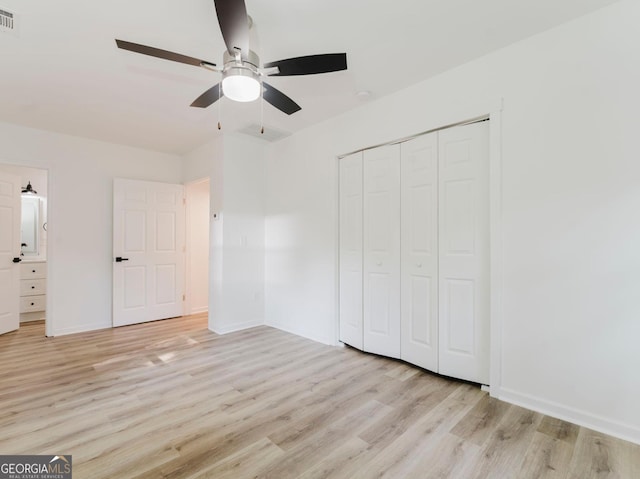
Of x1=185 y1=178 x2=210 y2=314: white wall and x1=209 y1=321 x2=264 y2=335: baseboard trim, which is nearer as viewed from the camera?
x1=209 y1=321 x2=264 y2=335: baseboard trim

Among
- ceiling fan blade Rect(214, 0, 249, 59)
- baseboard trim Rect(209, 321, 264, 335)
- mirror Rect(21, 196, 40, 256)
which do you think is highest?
ceiling fan blade Rect(214, 0, 249, 59)

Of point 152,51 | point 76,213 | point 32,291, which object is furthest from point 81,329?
point 152,51

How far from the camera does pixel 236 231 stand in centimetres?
421

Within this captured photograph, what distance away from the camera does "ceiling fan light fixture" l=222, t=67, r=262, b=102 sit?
1.86 metres

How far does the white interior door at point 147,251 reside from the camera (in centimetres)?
446

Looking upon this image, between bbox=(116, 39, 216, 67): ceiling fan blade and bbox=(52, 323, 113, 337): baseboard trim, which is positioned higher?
bbox=(116, 39, 216, 67): ceiling fan blade

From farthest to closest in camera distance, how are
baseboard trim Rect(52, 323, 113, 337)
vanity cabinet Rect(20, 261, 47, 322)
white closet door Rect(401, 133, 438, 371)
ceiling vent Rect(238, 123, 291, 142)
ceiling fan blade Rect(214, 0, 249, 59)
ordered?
1. vanity cabinet Rect(20, 261, 47, 322)
2. baseboard trim Rect(52, 323, 113, 337)
3. ceiling vent Rect(238, 123, 291, 142)
4. white closet door Rect(401, 133, 438, 371)
5. ceiling fan blade Rect(214, 0, 249, 59)

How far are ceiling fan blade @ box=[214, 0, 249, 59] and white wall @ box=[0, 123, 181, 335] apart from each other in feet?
12.1

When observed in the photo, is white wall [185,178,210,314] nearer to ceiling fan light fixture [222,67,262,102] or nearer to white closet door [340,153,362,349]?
white closet door [340,153,362,349]

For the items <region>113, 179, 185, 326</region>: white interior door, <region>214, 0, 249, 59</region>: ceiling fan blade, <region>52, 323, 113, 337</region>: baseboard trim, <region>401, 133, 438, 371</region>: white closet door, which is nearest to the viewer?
<region>214, 0, 249, 59</region>: ceiling fan blade

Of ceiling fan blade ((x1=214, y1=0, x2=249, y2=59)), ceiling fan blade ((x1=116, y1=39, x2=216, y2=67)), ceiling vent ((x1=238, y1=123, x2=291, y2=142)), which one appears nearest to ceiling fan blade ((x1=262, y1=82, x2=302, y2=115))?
ceiling fan blade ((x1=214, y1=0, x2=249, y2=59))

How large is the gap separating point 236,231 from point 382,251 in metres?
2.09

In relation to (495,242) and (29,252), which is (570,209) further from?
(29,252)

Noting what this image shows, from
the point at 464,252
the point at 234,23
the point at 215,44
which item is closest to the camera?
the point at 234,23
